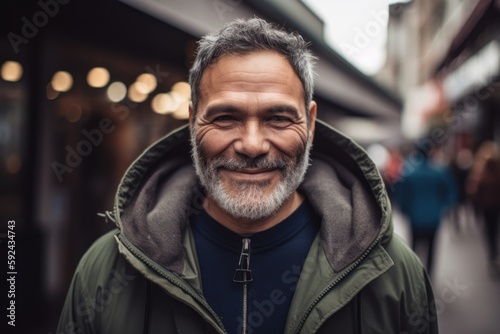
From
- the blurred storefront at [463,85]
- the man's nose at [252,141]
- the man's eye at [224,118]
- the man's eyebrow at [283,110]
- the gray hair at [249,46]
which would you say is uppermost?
the blurred storefront at [463,85]

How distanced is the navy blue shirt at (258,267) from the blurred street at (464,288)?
3.58 meters

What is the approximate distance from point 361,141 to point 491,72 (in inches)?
673

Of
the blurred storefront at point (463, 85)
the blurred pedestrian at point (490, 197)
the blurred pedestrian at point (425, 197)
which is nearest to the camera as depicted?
the blurred pedestrian at point (425, 197)

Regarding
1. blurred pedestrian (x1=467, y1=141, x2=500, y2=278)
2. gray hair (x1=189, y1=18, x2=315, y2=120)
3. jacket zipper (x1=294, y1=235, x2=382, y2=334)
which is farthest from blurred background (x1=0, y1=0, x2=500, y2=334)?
jacket zipper (x1=294, y1=235, x2=382, y2=334)

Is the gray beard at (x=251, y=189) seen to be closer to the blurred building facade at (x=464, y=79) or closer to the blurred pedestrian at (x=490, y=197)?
the blurred building facade at (x=464, y=79)

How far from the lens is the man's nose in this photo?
170 centimetres

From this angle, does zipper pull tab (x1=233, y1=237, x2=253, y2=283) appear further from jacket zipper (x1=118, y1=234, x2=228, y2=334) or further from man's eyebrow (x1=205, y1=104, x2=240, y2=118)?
man's eyebrow (x1=205, y1=104, x2=240, y2=118)

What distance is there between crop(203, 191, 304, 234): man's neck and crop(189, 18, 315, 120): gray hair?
40 centimetres

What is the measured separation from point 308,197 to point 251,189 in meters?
0.36

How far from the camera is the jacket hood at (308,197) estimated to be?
1723mm

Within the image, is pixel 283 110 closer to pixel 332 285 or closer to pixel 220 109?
pixel 220 109

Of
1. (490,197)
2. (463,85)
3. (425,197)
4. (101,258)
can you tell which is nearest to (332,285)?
(101,258)

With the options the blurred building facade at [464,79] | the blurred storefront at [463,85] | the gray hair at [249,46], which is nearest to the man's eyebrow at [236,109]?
the gray hair at [249,46]

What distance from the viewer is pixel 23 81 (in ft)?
16.6
